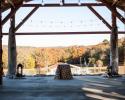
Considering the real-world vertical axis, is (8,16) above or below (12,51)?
above

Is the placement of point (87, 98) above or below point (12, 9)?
below

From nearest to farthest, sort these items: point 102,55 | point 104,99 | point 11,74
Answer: point 104,99 < point 11,74 < point 102,55

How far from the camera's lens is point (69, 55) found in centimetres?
4156

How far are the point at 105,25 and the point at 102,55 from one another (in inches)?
805

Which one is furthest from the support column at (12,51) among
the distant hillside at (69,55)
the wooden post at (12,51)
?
the distant hillside at (69,55)

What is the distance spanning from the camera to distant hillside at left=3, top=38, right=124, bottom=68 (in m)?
41.5

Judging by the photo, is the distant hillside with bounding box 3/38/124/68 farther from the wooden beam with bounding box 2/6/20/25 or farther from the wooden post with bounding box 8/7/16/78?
the wooden beam with bounding box 2/6/20/25

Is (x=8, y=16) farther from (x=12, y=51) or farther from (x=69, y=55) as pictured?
(x=69, y=55)

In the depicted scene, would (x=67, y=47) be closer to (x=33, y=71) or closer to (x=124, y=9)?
(x=33, y=71)

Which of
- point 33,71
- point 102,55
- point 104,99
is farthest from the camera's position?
point 102,55

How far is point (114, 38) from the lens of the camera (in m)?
21.1

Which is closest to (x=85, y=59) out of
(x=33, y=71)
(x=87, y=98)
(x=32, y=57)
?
(x=32, y=57)

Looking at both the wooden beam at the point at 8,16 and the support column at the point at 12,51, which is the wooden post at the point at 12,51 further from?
the wooden beam at the point at 8,16

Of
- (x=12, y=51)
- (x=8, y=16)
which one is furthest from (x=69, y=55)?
(x=8, y=16)
